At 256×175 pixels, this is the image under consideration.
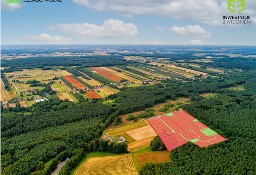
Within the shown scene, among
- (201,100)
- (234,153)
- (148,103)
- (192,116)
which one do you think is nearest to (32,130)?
(148,103)

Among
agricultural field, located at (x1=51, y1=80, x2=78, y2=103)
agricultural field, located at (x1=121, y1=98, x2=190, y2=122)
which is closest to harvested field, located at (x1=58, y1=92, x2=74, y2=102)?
agricultural field, located at (x1=51, y1=80, x2=78, y2=103)

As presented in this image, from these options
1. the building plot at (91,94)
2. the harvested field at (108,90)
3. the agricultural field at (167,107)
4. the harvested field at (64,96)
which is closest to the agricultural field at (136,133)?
the agricultural field at (167,107)

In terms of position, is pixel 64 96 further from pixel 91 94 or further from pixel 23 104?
pixel 23 104

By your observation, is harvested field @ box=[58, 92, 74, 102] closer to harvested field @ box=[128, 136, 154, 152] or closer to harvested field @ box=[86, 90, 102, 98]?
harvested field @ box=[86, 90, 102, 98]

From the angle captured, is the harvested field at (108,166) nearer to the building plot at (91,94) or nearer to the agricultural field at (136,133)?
the agricultural field at (136,133)

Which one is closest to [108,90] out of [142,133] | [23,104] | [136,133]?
[23,104]

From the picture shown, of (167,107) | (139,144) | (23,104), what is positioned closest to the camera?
(139,144)

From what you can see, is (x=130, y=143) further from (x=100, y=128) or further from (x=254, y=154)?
(x=254, y=154)
